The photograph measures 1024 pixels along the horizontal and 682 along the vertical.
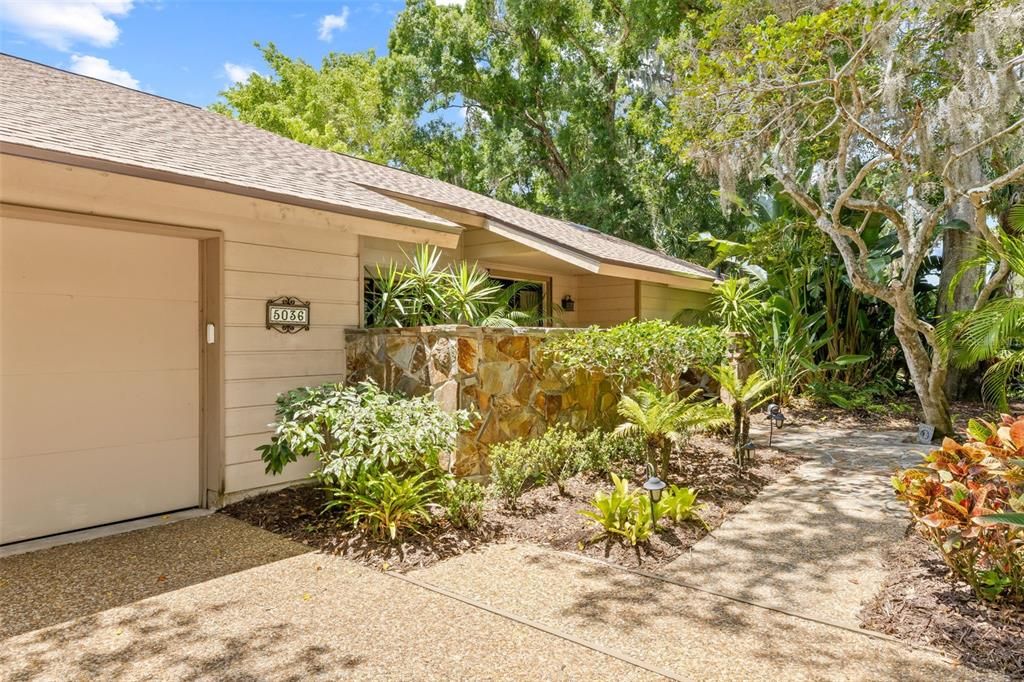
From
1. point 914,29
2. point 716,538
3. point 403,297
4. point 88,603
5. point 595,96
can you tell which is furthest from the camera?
point 595,96

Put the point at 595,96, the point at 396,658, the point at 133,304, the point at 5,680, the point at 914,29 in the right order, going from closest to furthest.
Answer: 1. the point at 5,680
2. the point at 396,658
3. the point at 133,304
4. the point at 914,29
5. the point at 595,96

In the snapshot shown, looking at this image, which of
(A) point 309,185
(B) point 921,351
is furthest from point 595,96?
(A) point 309,185

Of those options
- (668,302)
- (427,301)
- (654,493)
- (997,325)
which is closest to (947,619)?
(654,493)

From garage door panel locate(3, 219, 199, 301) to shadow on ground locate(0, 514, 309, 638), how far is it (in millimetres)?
1826

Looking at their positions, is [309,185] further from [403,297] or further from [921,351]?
[921,351]

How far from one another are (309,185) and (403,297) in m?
1.39

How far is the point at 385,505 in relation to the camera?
14.0 ft

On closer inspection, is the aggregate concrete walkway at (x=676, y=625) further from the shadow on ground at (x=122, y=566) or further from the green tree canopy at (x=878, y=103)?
the green tree canopy at (x=878, y=103)

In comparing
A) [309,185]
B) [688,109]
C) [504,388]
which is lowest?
[504,388]

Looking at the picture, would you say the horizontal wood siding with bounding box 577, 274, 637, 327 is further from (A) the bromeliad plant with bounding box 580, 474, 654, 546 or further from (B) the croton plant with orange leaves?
(B) the croton plant with orange leaves

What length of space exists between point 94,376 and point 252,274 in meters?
1.39

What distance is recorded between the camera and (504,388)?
Result: 224 inches

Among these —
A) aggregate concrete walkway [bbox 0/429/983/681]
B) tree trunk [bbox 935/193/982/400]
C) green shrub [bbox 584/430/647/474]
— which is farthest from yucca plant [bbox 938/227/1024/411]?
tree trunk [bbox 935/193/982/400]

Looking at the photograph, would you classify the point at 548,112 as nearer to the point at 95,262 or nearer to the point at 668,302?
the point at 668,302
